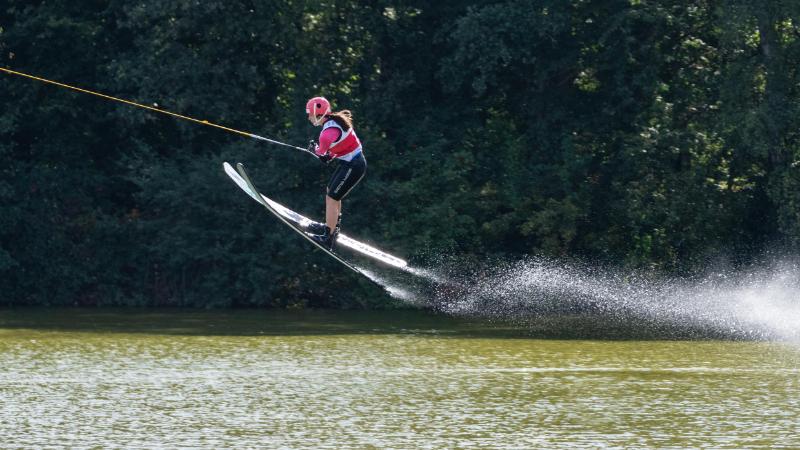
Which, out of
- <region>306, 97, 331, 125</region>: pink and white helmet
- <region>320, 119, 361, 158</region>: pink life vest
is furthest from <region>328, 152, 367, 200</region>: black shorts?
<region>306, 97, 331, 125</region>: pink and white helmet

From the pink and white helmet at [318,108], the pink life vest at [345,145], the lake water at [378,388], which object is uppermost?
the pink and white helmet at [318,108]

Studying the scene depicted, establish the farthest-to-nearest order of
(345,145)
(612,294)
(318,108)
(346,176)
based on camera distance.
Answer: (612,294) → (346,176) → (345,145) → (318,108)

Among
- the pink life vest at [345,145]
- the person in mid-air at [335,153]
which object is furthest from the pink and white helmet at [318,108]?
the pink life vest at [345,145]

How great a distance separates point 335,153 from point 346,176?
32 cm

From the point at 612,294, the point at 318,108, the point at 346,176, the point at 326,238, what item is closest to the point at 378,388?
the point at 326,238

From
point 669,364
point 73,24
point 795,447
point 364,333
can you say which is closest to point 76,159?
point 73,24

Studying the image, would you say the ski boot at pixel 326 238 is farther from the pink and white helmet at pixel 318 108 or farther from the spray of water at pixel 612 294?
the spray of water at pixel 612 294

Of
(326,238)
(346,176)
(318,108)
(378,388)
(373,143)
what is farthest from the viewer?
(373,143)

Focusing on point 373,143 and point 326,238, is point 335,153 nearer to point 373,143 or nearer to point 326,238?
point 326,238

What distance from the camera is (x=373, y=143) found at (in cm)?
2759

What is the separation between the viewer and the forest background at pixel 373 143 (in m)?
26.5

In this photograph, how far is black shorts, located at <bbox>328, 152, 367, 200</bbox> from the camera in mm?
16594

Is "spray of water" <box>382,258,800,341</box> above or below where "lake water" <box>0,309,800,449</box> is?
above

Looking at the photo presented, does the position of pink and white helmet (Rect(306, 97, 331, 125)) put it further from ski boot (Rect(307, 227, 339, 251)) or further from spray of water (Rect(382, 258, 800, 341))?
spray of water (Rect(382, 258, 800, 341))
